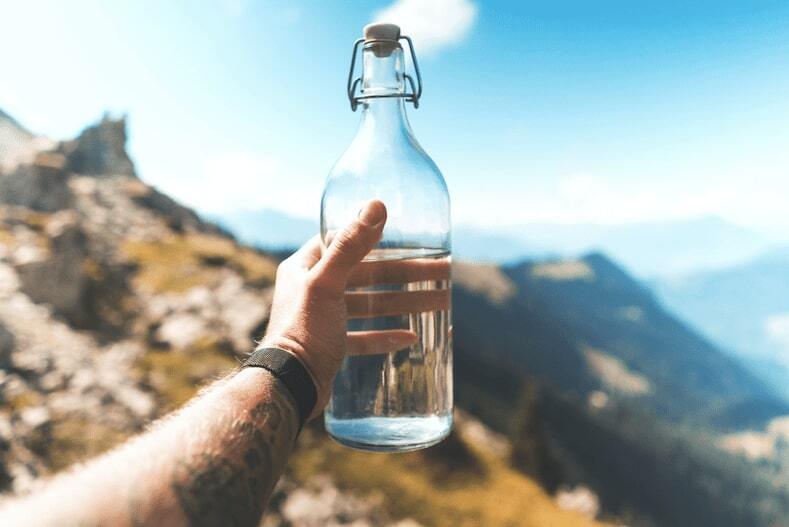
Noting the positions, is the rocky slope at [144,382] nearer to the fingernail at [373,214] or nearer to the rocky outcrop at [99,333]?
the rocky outcrop at [99,333]

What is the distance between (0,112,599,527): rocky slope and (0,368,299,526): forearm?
14473 mm

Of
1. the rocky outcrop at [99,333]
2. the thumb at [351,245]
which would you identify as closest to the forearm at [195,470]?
the thumb at [351,245]

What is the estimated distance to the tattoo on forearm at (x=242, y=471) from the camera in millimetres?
2277

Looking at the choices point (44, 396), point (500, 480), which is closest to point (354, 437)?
point (44, 396)

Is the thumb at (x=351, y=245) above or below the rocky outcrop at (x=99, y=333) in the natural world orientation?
above

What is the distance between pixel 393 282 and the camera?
12.2ft

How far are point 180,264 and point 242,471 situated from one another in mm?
46791

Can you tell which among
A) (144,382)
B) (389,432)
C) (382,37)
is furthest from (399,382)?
(144,382)

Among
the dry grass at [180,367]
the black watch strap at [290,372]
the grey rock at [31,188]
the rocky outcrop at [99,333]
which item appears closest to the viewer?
the black watch strap at [290,372]

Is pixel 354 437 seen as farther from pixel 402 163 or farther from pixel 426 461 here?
pixel 426 461

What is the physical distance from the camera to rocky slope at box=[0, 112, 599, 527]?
59.1ft

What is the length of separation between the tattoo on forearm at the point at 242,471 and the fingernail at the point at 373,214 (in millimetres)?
927

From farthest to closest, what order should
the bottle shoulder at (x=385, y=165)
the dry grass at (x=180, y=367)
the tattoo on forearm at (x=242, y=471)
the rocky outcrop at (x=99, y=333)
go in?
the dry grass at (x=180, y=367), the rocky outcrop at (x=99, y=333), the bottle shoulder at (x=385, y=165), the tattoo on forearm at (x=242, y=471)

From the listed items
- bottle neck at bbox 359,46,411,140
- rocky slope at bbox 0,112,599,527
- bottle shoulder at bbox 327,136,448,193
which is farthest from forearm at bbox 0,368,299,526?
rocky slope at bbox 0,112,599,527
